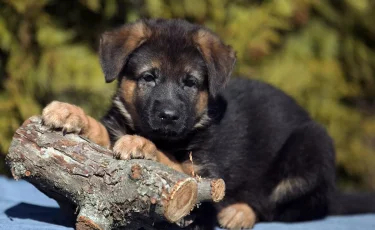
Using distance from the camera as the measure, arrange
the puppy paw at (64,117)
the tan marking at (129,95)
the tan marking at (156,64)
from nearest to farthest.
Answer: the puppy paw at (64,117)
the tan marking at (156,64)
the tan marking at (129,95)

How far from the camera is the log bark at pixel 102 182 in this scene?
334 cm

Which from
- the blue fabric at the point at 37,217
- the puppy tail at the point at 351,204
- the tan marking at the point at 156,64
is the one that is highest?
the tan marking at the point at 156,64

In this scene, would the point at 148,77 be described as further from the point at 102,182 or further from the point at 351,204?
the point at 351,204

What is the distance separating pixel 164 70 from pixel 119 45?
41cm

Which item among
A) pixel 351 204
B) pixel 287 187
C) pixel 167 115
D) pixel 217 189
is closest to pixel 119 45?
pixel 167 115

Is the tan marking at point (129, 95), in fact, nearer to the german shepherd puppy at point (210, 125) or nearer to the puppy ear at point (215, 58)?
the german shepherd puppy at point (210, 125)

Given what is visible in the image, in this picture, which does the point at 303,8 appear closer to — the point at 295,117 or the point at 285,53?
the point at 285,53

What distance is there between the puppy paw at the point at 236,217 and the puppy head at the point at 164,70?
2.44 ft

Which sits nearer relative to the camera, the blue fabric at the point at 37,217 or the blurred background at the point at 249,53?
the blue fabric at the point at 37,217

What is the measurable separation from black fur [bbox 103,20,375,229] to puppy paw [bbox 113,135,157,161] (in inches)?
21.3

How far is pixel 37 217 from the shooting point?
442 centimetres

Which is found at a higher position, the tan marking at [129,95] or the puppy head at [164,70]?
the puppy head at [164,70]

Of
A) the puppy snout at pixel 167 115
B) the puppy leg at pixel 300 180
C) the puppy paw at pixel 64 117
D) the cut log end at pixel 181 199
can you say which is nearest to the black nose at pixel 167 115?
the puppy snout at pixel 167 115

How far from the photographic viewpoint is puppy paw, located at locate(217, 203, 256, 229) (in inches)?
187
